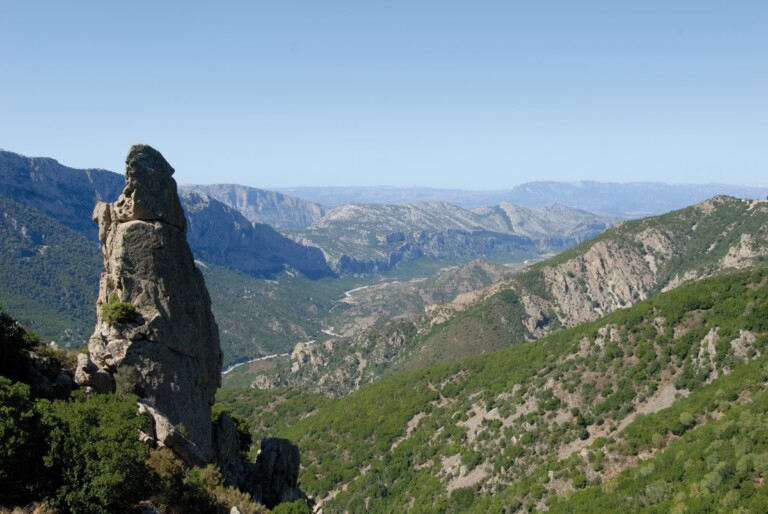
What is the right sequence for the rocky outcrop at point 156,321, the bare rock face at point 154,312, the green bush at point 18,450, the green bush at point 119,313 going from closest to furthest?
the green bush at point 18,450, the rocky outcrop at point 156,321, the bare rock face at point 154,312, the green bush at point 119,313

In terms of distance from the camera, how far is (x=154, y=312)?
27.7m

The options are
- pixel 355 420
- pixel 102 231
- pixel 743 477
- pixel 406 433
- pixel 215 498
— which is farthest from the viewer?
pixel 355 420

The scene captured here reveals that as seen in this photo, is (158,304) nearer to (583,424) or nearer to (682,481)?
(682,481)

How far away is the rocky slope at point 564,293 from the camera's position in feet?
432

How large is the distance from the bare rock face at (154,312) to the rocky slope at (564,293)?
97.6 m

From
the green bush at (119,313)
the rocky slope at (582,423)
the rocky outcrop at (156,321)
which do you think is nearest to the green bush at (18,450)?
the rocky outcrop at (156,321)

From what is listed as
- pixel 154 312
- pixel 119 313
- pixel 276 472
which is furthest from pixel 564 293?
pixel 119 313

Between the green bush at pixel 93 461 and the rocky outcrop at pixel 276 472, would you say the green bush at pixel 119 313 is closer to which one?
the green bush at pixel 93 461

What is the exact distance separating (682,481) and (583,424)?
62.5 ft

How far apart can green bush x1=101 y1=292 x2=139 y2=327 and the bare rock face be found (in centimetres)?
16

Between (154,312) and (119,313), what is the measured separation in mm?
1669

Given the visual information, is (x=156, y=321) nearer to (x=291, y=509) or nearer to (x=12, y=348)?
(x=12, y=348)

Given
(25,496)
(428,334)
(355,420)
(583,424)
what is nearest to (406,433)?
(355,420)

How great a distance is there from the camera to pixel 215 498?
819 inches
